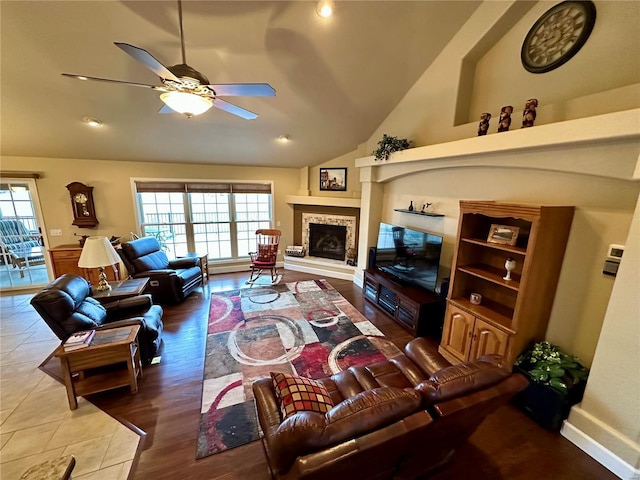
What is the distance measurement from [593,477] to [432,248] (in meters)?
2.29

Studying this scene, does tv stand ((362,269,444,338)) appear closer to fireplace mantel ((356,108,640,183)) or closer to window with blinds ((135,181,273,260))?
fireplace mantel ((356,108,640,183))

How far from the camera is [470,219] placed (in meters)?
2.79

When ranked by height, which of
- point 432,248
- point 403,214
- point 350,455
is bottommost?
point 350,455

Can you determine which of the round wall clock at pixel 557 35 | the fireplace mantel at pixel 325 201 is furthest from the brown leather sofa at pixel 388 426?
the fireplace mantel at pixel 325 201

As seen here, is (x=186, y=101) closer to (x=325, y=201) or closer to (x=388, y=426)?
(x=388, y=426)

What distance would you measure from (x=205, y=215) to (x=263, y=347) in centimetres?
365

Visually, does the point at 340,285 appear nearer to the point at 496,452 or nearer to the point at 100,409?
the point at 496,452

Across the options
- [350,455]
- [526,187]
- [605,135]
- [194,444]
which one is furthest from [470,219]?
[194,444]

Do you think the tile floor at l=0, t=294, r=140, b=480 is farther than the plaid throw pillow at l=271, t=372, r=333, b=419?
Yes

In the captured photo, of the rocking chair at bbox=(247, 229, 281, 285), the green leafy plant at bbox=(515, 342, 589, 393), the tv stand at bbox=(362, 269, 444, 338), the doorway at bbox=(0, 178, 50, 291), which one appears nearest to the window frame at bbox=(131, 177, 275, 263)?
the rocking chair at bbox=(247, 229, 281, 285)

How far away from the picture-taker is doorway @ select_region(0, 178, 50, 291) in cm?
440

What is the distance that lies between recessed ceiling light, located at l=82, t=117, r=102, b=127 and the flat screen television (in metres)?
4.63

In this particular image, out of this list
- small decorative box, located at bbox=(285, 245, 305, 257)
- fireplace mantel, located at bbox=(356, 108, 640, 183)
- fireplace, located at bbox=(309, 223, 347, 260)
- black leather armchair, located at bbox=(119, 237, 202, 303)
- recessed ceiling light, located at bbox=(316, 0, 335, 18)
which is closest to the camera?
fireplace mantel, located at bbox=(356, 108, 640, 183)

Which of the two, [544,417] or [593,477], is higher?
[544,417]
